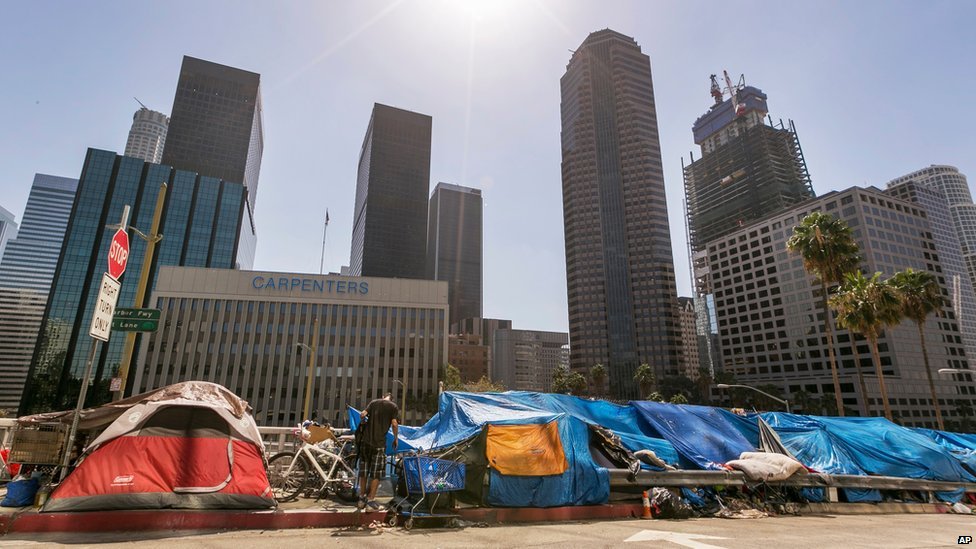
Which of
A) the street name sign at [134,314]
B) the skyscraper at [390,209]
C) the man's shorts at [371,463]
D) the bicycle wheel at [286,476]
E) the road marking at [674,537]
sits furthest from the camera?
the skyscraper at [390,209]

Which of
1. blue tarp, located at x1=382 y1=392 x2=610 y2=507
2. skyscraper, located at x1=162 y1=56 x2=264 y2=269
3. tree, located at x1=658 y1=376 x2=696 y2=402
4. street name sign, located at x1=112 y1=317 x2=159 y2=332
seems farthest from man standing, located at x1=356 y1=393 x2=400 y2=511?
skyscraper, located at x1=162 y1=56 x2=264 y2=269

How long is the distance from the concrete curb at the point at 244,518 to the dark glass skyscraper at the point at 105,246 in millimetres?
122008

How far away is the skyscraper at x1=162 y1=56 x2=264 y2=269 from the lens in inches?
6117

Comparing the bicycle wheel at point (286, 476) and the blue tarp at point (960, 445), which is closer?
the bicycle wheel at point (286, 476)

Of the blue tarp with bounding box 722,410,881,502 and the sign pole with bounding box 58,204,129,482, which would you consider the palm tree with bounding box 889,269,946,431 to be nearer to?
the blue tarp with bounding box 722,410,881,502

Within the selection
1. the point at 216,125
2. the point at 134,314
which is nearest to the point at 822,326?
the point at 134,314

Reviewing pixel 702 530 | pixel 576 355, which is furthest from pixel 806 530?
pixel 576 355

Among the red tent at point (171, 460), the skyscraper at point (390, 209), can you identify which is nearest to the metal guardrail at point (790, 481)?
the red tent at point (171, 460)

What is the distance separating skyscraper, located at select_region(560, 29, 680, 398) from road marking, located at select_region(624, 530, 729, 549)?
466 feet

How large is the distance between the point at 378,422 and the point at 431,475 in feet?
5.08

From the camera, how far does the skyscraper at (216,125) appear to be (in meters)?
155

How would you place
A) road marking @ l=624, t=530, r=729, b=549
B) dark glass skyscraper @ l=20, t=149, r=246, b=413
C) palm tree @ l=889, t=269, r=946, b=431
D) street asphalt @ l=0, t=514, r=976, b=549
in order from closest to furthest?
street asphalt @ l=0, t=514, r=976, b=549 < road marking @ l=624, t=530, r=729, b=549 < palm tree @ l=889, t=269, r=946, b=431 < dark glass skyscraper @ l=20, t=149, r=246, b=413

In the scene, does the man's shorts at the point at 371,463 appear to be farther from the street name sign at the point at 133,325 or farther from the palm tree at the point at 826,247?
the palm tree at the point at 826,247

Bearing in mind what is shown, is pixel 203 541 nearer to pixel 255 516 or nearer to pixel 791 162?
pixel 255 516
